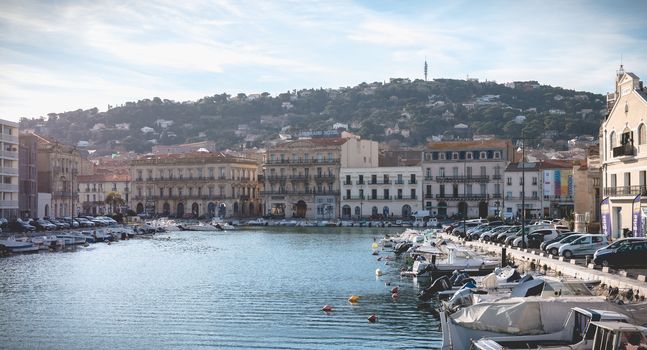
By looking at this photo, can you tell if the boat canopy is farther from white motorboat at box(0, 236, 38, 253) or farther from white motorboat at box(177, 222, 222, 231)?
white motorboat at box(177, 222, 222, 231)

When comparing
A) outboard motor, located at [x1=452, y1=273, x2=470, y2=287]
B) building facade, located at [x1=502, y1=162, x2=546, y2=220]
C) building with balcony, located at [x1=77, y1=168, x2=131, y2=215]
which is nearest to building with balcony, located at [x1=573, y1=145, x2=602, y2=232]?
building facade, located at [x1=502, y1=162, x2=546, y2=220]

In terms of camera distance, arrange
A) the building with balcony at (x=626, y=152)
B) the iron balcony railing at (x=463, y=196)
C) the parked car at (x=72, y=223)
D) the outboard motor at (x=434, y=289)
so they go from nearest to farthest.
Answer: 1. the outboard motor at (x=434, y=289)
2. the building with balcony at (x=626, y=152)
3. the parked car at (x=72, y=223)
4. the iron balcony railing at (x=463, y=196)

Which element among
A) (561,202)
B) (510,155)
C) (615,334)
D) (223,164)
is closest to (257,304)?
(615,334)

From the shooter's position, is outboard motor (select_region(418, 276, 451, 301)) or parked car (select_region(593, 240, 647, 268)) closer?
parked car (select_region(593, 240, 647, 268))

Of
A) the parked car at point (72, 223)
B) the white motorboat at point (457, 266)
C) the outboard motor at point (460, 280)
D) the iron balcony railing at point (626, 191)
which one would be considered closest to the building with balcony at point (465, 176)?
the parked car at point (72, 223)

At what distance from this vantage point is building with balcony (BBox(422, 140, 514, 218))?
102 meters

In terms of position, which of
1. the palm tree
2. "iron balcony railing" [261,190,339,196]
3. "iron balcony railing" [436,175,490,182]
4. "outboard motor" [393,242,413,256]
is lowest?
"outboard motor" [393,242,413,256]

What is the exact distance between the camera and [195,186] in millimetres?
124125

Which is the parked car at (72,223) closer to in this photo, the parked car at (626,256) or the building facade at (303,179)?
the building facade at (303,179)

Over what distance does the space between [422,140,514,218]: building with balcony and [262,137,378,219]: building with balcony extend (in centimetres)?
1356

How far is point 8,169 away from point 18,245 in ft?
82.9

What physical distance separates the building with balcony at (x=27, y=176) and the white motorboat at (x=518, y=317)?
81.2m

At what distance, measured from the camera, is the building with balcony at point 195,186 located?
401ft

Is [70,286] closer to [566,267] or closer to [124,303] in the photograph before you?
[124,303]
